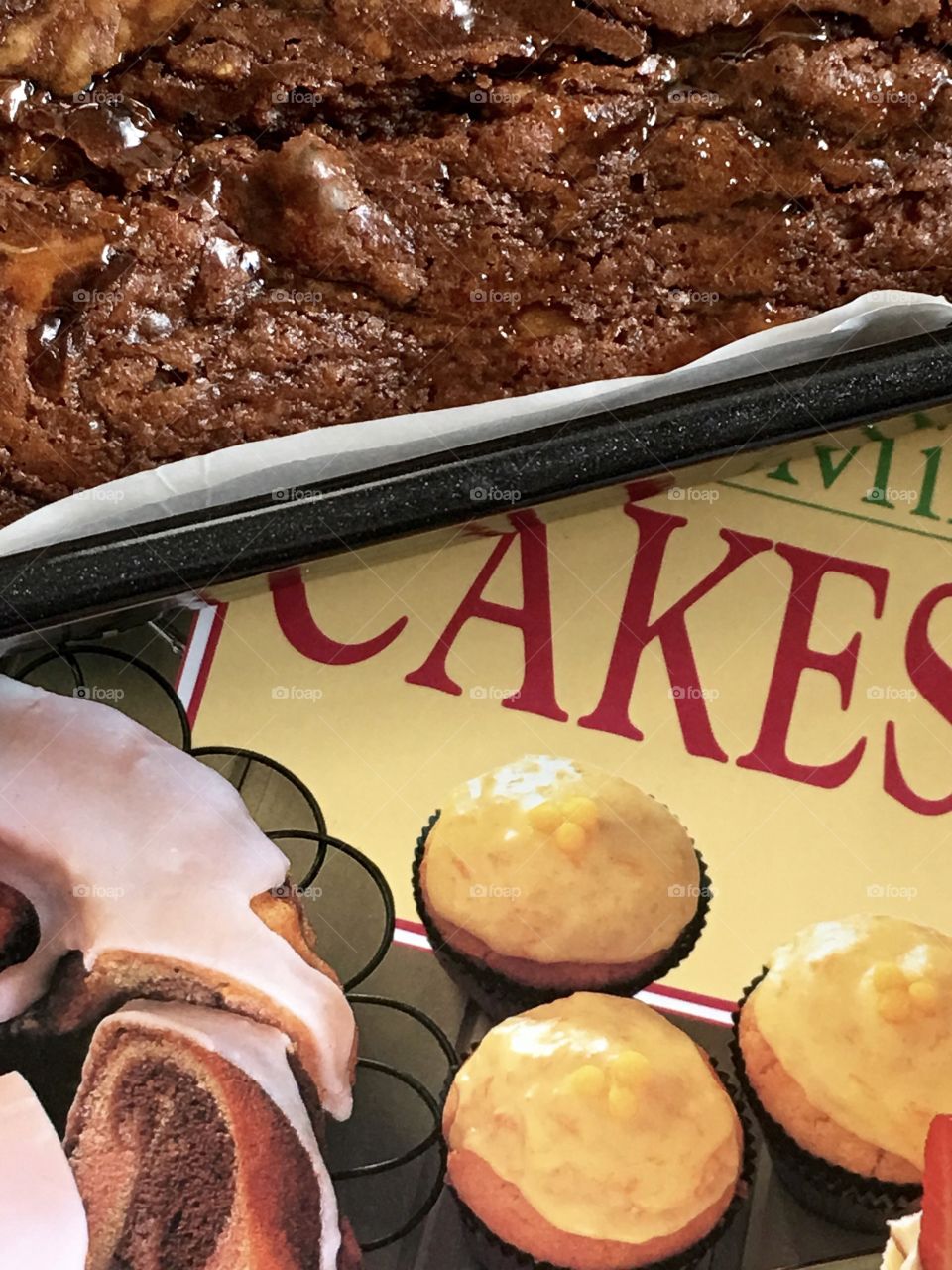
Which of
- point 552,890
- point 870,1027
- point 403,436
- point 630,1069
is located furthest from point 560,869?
point 403,436

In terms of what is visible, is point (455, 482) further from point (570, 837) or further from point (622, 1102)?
point (622, 1102)

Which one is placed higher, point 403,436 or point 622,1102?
point 403,436

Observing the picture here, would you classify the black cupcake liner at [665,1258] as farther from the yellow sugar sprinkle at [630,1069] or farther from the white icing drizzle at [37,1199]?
the white icing drizzle at [37,1199]

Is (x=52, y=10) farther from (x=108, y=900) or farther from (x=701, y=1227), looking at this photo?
(x=701, y=1227)

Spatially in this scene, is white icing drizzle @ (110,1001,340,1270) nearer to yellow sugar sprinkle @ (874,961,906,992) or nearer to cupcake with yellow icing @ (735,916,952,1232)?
cupcake with yellow icing @ (735,916,952,1232)

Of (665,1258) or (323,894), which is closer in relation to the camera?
(665,1258)

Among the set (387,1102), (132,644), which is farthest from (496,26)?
(387,1102)

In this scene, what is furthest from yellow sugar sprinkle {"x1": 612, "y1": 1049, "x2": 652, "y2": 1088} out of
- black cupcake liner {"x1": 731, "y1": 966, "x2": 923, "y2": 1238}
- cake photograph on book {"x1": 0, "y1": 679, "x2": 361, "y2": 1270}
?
cake photograph on book {"x1": 0, "y1": 679, "x2": 361, "y2": 1270}
